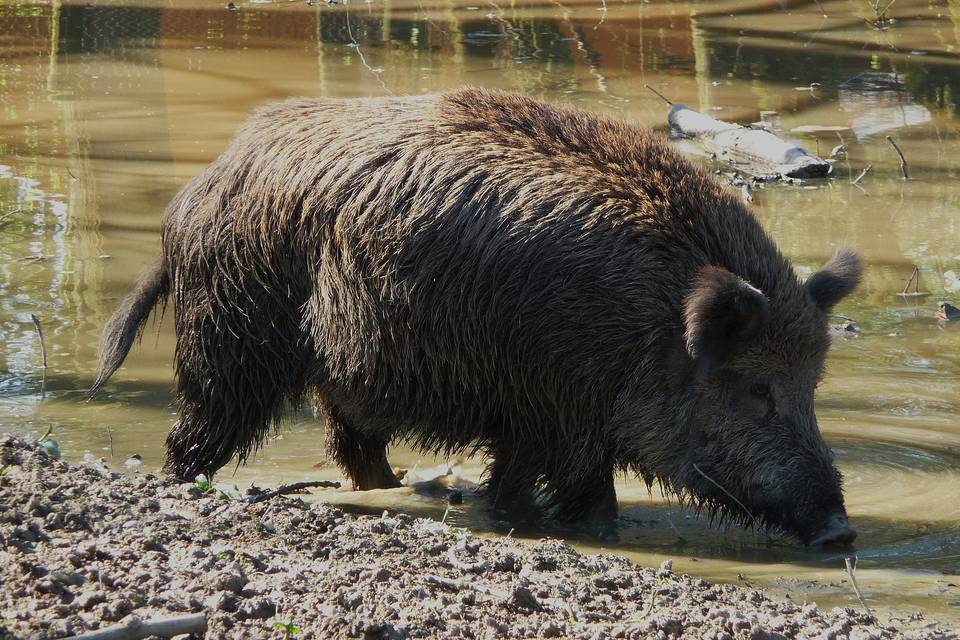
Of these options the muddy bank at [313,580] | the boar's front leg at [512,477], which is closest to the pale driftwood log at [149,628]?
the muddy bank at [313,580]

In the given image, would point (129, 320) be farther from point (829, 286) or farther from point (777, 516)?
point (829, 286)

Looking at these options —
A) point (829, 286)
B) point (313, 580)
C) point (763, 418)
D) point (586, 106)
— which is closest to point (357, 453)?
point (763, 418)

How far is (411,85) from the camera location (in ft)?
54.1

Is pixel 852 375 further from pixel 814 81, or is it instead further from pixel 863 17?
pixel 863 17

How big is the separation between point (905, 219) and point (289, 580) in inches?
324

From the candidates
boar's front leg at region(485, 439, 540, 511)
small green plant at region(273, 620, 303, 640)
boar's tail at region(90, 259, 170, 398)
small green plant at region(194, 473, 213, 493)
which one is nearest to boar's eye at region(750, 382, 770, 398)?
boar's front leg at region(485, 439, 540, 511)

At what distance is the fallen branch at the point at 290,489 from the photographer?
560 cm

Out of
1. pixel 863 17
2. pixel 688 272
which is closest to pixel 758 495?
pixel 688 272

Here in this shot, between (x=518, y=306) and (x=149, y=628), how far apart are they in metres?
2.72

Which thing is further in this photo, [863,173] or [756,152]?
[756,152]

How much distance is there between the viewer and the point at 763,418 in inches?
235

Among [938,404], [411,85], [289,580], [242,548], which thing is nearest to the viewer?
[289,580]

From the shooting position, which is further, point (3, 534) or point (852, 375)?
point (852, 375)

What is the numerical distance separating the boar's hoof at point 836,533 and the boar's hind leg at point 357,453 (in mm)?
2342
